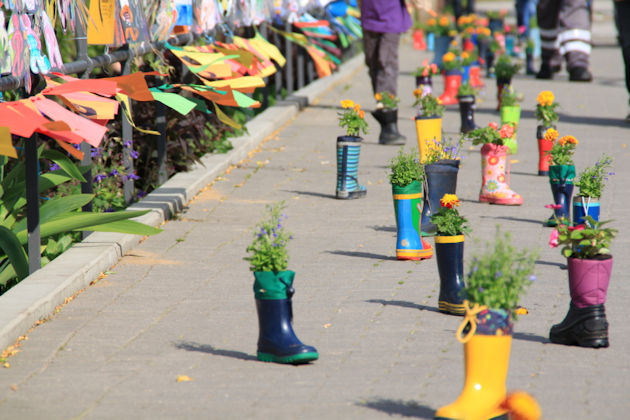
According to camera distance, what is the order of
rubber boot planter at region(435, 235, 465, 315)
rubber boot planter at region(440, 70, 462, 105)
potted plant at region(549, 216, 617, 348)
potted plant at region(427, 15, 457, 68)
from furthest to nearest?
potted plant at region(427, 15, 457, 68), rubber boot planter at region(440, 70, 462, 105), rubber boot planter at region(435, 235, 465, 315), potted plant at region(549, 216, 617, 348)

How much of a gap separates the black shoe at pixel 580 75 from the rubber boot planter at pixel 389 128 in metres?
7.39

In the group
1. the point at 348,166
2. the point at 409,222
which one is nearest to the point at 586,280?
the point at 409,222

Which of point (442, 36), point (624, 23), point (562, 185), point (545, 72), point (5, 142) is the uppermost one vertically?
point (5, 142)

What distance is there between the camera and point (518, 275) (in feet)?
14.4

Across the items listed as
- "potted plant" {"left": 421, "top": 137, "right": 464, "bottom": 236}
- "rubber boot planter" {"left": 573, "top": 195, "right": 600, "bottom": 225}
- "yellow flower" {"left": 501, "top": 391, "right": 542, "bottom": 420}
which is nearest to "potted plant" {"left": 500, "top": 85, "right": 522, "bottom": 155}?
"potted plant" {"left": 421, "top": 137, "right": 464, "bottom": 236}

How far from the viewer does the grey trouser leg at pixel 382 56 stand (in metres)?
13.3

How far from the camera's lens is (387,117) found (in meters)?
12.0

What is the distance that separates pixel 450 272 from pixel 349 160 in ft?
11.1

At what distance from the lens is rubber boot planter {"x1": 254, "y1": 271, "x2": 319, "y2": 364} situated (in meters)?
5.08

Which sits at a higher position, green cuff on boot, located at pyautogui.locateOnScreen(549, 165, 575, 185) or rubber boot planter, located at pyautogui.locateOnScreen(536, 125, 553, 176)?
green cuff on boot, located at pyautogui.locateOnScreen(549, 165, 575, 185)

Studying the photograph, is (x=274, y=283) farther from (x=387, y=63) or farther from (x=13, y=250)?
(x=387, y=63)

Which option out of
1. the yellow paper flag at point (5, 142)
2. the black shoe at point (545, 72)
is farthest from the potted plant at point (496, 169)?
the black shoe at point (545, 72)

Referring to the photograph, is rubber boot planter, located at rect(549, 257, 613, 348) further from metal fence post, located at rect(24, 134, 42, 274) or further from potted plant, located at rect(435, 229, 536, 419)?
metal fence post, located at rect(24, 134, 42, 274)

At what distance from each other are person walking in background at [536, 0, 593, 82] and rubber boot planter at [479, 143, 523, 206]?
943cm
